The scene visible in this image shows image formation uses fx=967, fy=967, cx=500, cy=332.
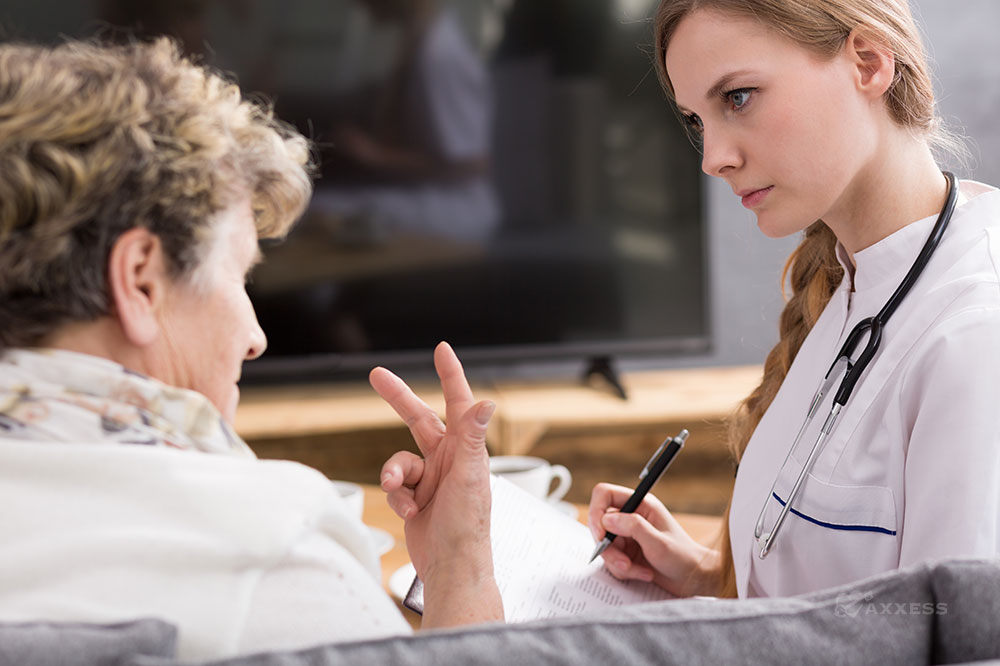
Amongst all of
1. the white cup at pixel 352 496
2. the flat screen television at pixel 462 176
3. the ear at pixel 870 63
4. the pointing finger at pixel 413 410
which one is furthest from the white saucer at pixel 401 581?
the flat screen television at pixel 462 176

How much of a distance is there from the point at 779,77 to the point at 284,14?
75.2 inches

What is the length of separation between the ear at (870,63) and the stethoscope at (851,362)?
15cm

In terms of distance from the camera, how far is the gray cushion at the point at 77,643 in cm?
55

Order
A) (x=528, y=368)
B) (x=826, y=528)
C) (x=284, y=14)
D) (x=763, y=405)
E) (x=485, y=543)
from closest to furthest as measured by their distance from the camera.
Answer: (x=485, y=543)
(x=826, y=528)
(x=763, y=405)
(x=284, y=14)
(x=528, y=368)

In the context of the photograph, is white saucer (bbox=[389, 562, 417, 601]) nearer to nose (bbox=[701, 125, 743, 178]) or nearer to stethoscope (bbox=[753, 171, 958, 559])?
stethoscope (bbox=[753, 171, 958, 559])

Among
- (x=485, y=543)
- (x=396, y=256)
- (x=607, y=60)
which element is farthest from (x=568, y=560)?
(x=607, y=60)

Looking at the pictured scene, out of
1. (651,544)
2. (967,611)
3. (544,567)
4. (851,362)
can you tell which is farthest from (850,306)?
(967,611)

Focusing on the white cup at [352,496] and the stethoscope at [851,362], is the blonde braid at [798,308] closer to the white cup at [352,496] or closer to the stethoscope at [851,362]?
the stethoscope at [851,362]

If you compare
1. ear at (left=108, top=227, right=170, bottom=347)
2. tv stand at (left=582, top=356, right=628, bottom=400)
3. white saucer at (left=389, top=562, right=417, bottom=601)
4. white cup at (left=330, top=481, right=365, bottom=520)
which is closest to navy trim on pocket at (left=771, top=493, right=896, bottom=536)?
white saucer at (left=389, top=562, right=417, bottom=601)

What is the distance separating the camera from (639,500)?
50.7 inches

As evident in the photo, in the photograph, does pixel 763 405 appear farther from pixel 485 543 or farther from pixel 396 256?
pixel 396 256

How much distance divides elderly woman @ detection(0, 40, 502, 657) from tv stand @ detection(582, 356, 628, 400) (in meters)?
2.07

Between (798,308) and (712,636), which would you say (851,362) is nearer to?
(798,308)

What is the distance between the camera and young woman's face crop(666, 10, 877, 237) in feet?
3.62
